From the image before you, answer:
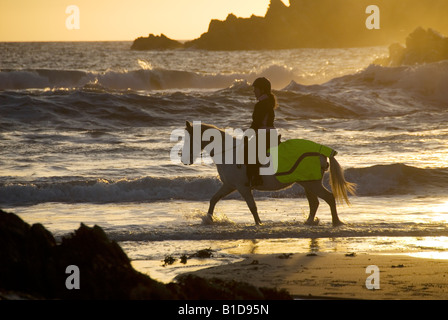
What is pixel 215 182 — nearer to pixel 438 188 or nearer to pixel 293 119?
pixel 438 188

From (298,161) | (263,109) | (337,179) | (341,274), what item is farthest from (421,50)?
(341,274)

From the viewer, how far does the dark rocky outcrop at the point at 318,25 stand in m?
129

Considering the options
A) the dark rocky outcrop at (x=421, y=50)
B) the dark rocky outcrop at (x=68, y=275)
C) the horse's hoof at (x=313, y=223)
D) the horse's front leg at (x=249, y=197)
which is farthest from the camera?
the dark rocky outcrop at (x=421, y=50)

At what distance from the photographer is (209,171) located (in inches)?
704

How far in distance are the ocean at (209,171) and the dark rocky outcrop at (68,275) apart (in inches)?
75.7

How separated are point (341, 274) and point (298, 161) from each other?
3520 mm

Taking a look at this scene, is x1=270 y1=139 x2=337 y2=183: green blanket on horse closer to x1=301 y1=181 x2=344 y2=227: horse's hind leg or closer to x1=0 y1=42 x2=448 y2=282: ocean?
x1=301 y1=181 x2=344 y2=227: horse's hind leg

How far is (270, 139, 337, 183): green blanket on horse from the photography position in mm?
11586

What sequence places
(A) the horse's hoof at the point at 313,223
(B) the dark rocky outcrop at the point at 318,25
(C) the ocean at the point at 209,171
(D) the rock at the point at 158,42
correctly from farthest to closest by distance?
1. (D) the rock at the point at 158,42
2. (B) the dark rocky outcrop at the point at 318,25
3. (A) the horse's hoof at the point at 313,223
4. (C) the ocean at the point at 209,171

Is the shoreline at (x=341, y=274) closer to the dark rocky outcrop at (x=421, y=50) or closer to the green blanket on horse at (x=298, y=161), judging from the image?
the green blanket on horse at (x=298, y=161)

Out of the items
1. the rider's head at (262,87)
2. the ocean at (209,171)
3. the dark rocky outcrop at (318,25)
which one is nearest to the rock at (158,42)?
the dark rocky outcrop at (318,25)

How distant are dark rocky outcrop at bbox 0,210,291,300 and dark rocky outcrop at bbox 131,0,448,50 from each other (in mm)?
120558

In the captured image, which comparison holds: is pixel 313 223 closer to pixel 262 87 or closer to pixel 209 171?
pixel 262 87

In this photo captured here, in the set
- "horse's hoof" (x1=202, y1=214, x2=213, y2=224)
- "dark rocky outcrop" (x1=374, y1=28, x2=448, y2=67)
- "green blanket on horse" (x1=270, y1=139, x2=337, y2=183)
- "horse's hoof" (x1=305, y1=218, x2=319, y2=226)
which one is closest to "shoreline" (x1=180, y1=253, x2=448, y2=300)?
"green blanket on horse" (x1=270, y1=139, x2=337, y2=183)
